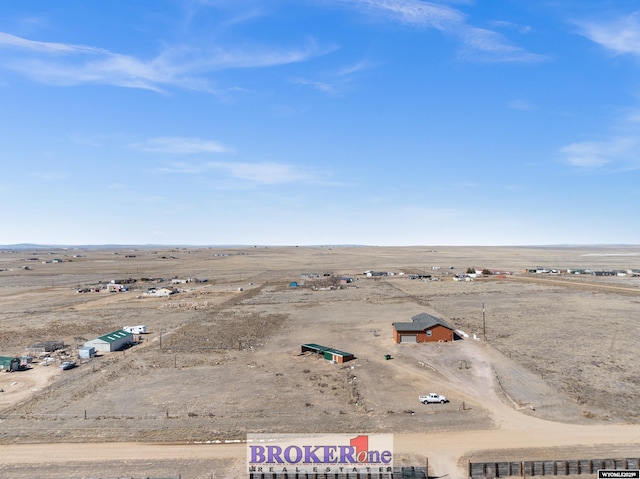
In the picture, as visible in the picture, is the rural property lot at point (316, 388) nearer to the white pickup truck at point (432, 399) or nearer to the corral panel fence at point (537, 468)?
the white pickup truck at point (432, 399)

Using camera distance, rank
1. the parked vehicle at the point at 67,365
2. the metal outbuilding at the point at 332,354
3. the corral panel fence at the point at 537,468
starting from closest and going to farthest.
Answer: the corral panel fence at the point at 537,468 → the parked vehicle at the point at 67,365 → the metal outbuilding at the point at 332,354

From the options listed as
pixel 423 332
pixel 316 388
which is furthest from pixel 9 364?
pixel 423 332

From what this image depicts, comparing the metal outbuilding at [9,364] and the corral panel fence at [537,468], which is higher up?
the corral panel fence at [537,468]

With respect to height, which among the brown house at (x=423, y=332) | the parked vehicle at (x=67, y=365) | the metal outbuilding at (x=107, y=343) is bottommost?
the parked vehicle at (x=67, y=365)

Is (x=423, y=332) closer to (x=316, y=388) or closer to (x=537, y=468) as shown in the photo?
(x=316, y=388)

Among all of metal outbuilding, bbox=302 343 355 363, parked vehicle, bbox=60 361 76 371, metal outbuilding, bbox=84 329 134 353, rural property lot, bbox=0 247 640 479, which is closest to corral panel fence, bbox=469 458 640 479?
rural property lot, bbox=0 247 640 479

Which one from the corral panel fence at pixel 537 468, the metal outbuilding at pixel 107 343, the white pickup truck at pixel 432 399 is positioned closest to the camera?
the corral panel fence at pixel 537 468

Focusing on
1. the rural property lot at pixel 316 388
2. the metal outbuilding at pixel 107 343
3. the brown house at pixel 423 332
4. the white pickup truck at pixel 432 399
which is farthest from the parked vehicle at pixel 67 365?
the brown house at pixel 423 332

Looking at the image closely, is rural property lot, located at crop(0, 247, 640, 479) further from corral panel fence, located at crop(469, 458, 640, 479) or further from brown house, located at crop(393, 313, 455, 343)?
brown house, located at crop(393, 313, 455, 343)
